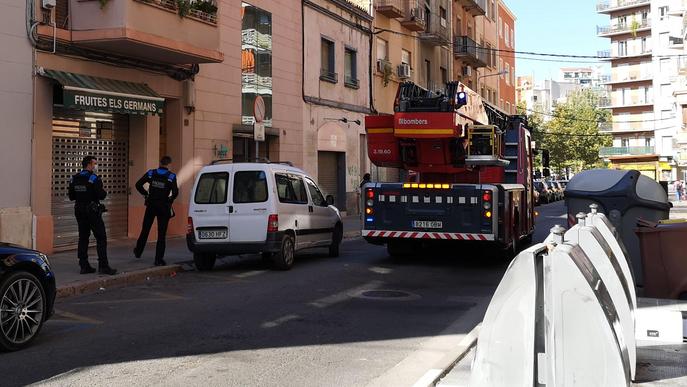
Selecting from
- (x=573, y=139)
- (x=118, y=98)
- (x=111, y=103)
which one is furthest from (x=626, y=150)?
(x=111, y=103)

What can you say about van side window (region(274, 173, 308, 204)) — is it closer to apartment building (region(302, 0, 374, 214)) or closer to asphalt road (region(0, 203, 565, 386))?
asphalt road (region(0, 203, 565, 386))

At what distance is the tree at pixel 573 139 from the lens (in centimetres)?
7462

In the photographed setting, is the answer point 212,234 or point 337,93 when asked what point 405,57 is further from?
point 212,234

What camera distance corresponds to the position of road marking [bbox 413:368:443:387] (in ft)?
15.7

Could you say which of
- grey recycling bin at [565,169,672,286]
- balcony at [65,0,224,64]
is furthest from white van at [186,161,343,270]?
grey recycling bin at [565,169,672,286]

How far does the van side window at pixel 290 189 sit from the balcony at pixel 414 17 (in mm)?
19860

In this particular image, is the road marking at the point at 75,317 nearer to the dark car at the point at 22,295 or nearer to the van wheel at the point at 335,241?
the dark car at the point at 22,295

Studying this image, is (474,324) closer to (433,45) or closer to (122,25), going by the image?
(122,25)

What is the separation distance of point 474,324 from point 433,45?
97.9ft

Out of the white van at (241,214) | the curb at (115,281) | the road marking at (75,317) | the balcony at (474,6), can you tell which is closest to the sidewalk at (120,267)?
the curb at (115,281)

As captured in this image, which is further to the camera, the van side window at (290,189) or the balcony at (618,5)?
the balcony at (618,5)

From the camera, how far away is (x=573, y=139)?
249 feet

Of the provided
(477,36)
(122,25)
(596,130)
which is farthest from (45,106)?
(596,130)

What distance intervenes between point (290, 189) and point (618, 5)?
89220mm
